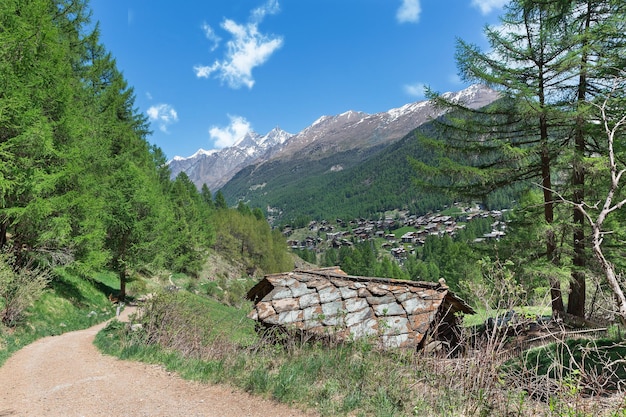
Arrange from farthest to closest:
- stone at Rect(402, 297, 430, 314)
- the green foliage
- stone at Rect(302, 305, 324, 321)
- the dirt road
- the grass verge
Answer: the green foliage < stone at Rect(302, 305, 324, 321) < stone at Rect(402, 297, 430, 314) < the dirt road < the grass verge

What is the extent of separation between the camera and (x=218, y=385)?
22.9 ft

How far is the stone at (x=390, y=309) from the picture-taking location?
8125 millimetres

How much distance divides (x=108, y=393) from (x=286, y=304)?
4214 millimetres

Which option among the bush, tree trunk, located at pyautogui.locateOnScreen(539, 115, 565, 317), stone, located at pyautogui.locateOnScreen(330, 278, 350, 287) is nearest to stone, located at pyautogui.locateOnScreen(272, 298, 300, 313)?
stone, located at pyautogui.locateOnScreen(330, 278, 350, 287)

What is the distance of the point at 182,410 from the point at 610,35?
1535 centimetres

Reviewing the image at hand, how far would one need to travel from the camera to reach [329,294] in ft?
30.2

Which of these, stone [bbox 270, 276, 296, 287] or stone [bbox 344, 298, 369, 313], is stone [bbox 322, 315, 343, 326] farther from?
stone [bbox 270, 276, 296, 287]

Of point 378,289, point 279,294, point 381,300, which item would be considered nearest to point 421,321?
point 381,300

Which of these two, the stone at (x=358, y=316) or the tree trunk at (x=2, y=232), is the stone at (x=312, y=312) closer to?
the stone at (x=358, y=316)

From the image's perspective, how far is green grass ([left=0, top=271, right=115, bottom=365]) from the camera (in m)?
10.7

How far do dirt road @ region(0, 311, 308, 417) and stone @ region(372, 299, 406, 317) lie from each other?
10.5ft

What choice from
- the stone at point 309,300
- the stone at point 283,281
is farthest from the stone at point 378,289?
the stone at point 283,281

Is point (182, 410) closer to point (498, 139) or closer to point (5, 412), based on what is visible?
point (5, 412)

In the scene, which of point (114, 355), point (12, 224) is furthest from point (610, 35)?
point (12, 224)
